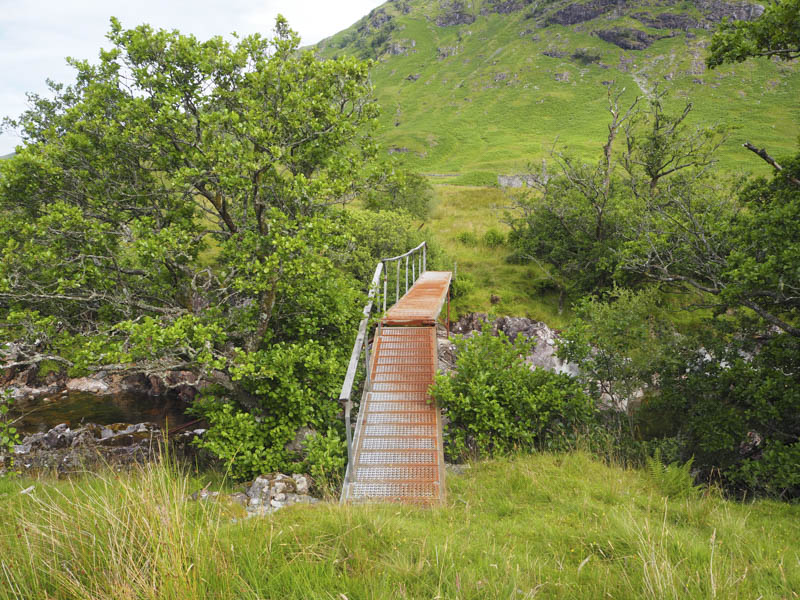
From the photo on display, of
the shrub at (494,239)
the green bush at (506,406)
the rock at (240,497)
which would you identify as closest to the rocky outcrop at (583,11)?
the shrub at (494,239)

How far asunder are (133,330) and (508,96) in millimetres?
123947

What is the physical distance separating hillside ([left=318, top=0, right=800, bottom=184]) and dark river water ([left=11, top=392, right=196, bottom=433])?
175 feet

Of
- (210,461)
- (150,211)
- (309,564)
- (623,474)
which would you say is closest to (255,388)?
(210,461)

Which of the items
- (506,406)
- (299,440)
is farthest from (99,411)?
(506,406)

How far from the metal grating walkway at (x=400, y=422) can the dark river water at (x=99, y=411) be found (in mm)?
8284

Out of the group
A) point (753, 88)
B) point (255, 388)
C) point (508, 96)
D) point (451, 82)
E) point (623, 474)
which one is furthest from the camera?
point (451, 82)

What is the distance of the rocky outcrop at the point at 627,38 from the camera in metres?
118

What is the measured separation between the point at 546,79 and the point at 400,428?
132m

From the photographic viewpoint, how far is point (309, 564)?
309 centimetres

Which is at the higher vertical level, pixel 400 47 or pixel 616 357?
pixel 400 47

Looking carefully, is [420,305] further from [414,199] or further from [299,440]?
[414,199]

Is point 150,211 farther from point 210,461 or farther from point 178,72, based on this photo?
point 210,461

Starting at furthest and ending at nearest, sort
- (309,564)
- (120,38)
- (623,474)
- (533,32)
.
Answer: (533,32) → (120,38) → (623,474) → (309,564)

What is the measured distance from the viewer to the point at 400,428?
751 cm
